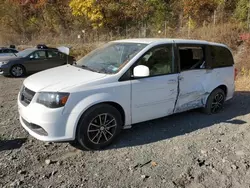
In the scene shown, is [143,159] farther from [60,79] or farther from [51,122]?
[60,79]

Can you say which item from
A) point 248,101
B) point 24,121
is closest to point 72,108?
point 24,121

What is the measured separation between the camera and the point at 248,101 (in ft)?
22.5

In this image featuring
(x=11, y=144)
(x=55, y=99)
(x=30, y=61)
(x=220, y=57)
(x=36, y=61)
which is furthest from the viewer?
(x=36, y=61)

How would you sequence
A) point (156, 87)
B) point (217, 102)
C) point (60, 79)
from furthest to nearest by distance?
1. point (217, 102)
2. point (156, 87)
3. point (60, 79)

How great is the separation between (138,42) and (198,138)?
1.97 metres

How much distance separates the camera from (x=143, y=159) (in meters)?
3.81

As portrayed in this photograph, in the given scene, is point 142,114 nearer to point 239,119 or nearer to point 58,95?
point 58,95

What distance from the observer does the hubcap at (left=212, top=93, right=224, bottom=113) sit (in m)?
5.79

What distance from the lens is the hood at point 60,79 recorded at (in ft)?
12.3

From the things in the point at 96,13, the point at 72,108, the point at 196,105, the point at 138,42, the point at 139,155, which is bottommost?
the point at 139,155

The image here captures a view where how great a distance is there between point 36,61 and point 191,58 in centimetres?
880

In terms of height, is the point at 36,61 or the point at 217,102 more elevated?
the point at 36,61

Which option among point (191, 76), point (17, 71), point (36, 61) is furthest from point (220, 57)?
point (17, 71)

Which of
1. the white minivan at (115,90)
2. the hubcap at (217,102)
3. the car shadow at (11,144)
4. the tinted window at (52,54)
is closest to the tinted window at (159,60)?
the white minivan at (115,90)
